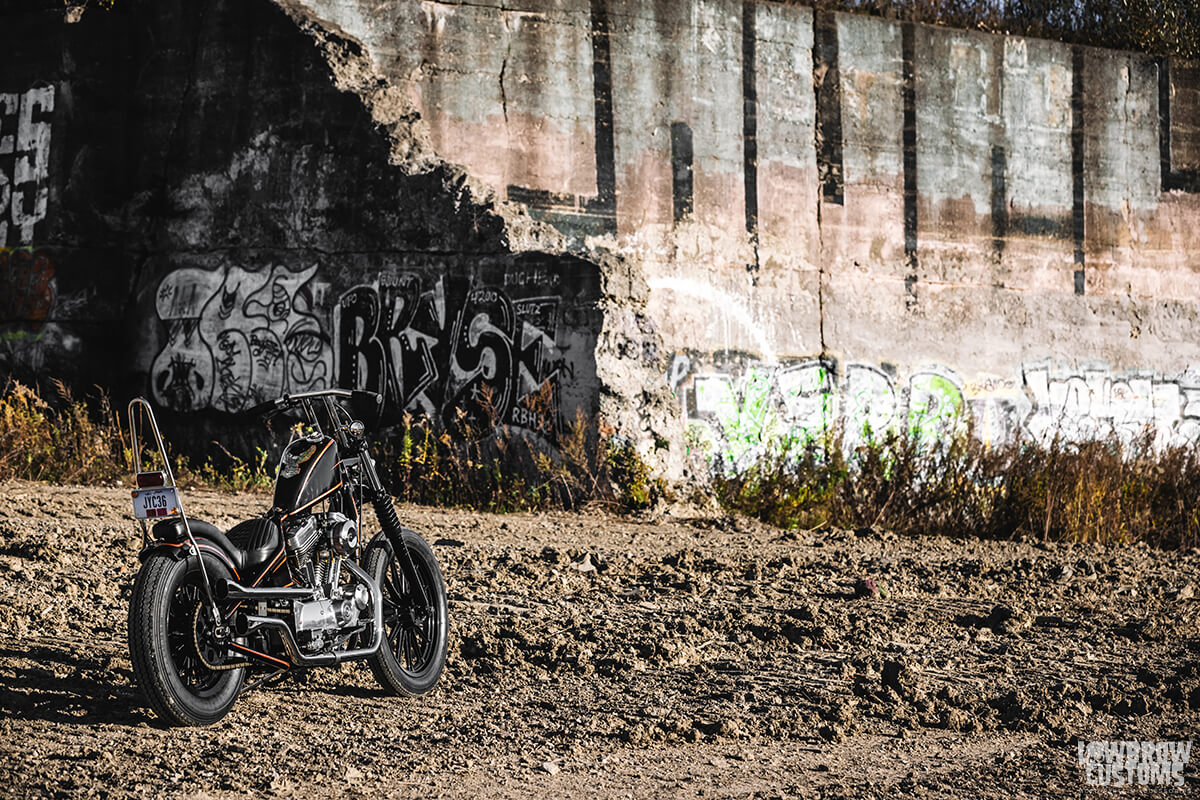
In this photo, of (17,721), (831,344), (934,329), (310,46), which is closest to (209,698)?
(17,721)

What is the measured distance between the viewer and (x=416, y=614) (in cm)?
451

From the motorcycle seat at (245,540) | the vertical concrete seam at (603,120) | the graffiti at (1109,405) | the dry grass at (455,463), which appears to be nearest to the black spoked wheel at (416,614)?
the motorcycle seat at (245,540)

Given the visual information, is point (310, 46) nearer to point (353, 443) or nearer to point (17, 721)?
point (353, 443)

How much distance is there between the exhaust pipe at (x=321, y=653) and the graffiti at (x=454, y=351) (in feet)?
16.7

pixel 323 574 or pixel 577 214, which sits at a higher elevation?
pixel 577 214

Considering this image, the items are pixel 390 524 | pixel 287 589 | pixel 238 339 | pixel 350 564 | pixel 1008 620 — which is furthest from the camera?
pixel 238 339

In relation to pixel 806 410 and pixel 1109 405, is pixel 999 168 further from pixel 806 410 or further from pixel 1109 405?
pixel 806 410

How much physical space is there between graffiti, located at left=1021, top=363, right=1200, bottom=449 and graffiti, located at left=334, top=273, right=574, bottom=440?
5.73 metres

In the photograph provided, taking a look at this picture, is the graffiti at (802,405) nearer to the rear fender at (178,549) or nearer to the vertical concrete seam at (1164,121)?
the vertical concrete seam at (1164,121)

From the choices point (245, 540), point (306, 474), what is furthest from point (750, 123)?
point (245, 540)

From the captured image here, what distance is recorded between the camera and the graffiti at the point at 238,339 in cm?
1007

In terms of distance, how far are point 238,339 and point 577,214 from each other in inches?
126

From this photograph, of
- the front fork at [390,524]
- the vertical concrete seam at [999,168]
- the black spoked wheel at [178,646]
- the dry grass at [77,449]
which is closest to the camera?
the black spoked wheel at [178,646]

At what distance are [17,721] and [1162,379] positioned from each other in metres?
12.4
